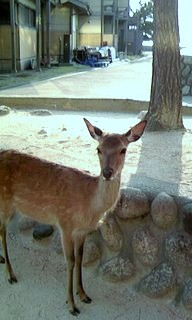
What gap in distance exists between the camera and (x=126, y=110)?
9.28 meters

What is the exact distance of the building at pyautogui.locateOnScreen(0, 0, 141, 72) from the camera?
63.0 feet

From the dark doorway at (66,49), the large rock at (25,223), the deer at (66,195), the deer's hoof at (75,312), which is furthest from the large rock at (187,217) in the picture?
the dark doorway at (66,49)

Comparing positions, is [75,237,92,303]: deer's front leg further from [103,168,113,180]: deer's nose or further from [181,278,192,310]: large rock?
[103,168,113,180]: deer's nose

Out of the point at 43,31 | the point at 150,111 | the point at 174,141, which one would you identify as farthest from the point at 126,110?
the point at 43,31

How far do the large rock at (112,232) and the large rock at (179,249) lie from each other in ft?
1.36

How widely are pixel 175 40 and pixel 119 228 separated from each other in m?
3.69

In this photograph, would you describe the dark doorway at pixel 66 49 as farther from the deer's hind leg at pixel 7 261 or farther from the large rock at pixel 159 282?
the large rock at pixel 159 282

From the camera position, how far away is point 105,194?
2.97m

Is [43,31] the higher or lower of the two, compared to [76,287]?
higher

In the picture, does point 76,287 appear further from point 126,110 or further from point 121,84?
point 121,84

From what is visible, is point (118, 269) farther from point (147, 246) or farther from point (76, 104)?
point (76, 104)

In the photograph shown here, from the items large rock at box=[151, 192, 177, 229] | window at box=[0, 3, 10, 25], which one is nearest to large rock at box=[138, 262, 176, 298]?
large rock at box=[151, 192, 177, 229]

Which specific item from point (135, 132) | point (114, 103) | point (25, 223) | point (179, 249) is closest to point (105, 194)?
point (135, 132)

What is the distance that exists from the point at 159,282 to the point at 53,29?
25515 millimetres
